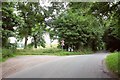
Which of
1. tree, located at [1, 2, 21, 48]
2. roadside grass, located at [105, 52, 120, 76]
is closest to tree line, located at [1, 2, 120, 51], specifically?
tree, located at [1, 2, 21, 48]

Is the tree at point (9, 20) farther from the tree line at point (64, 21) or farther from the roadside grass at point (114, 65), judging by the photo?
the roadside grass at point (114, 65)

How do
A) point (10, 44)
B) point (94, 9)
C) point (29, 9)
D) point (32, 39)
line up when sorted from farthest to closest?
point (32, 39), point (10, 44), point (29, 9), point (94, 9)

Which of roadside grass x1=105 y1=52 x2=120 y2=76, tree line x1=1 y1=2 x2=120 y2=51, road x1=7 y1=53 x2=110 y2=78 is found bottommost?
road x1=7 y1=53 x2=110 y2=78

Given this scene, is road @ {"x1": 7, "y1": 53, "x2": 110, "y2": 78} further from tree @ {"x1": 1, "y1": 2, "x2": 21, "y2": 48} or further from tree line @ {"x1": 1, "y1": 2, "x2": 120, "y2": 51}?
tree @ {"x1": 1, "y1": 2, "x2": 21, "y2": 48}

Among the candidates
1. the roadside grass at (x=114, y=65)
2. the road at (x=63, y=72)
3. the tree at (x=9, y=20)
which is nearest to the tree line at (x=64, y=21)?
the tree at (x=9, y=20)

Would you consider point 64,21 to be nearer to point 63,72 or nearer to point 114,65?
point 114,65

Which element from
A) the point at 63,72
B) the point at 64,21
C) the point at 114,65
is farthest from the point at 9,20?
the point at 64,21

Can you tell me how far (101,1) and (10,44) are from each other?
1985 centimetres

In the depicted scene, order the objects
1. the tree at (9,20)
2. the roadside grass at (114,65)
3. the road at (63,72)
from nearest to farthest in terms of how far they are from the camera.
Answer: the road at (63,72), the roadside grass at (114,65), the tree at (9,20)

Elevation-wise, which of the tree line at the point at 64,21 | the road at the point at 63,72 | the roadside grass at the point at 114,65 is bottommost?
the road at the point at 63,72

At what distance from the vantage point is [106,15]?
14.5m

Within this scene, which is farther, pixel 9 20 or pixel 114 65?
pixel 9 20

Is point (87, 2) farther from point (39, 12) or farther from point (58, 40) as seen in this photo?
point (58, 40)

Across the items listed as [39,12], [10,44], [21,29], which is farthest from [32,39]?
[39,12]
